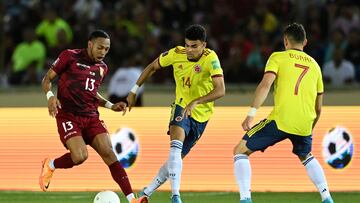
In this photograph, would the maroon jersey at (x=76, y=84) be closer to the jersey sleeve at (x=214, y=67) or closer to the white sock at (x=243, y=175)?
the jersey sleeve at (x=214, y=67)

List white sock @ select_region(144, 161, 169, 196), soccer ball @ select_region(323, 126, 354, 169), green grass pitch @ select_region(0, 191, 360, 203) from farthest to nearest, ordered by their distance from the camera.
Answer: soccer ball @ select_region(323, 126, 354, 169)
green grass pitch @ select_region(0, 191, 360, 203)
white sock @ select_region(144, 161, 169, 196)

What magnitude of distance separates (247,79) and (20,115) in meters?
4.45

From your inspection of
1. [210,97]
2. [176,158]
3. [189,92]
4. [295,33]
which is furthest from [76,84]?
[295,33]

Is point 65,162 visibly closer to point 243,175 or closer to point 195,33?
point 195,33

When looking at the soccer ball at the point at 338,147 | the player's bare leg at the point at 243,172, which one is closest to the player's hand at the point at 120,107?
the player's bare leg at the point at 243,172

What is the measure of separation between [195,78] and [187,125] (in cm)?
53

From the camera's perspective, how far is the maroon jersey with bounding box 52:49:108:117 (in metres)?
11.9

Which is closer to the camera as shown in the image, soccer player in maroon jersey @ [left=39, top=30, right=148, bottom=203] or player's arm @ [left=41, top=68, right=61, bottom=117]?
player's arm @ [left=41, top=68, right=61, bottom=117]

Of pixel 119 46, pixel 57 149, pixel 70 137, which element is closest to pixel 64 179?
pixel 57 149

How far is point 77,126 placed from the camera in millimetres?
11875

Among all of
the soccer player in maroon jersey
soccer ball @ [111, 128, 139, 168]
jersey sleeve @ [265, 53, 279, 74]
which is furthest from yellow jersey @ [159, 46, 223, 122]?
soccer ball @ [111, 128, 139, 168]

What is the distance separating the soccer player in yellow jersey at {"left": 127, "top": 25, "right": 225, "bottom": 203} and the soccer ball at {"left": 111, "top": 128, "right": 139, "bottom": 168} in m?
1.99

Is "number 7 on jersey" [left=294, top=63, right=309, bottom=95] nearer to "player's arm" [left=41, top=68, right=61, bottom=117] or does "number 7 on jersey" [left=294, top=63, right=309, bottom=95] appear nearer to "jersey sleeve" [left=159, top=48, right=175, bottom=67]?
"jersey sleeve" [left=159, top=48, right=175, bottom=67]

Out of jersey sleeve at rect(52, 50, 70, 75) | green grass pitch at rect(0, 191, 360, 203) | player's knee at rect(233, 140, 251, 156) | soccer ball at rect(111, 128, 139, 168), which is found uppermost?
jersey sleeve at rect(52, 50, 70, 75)
